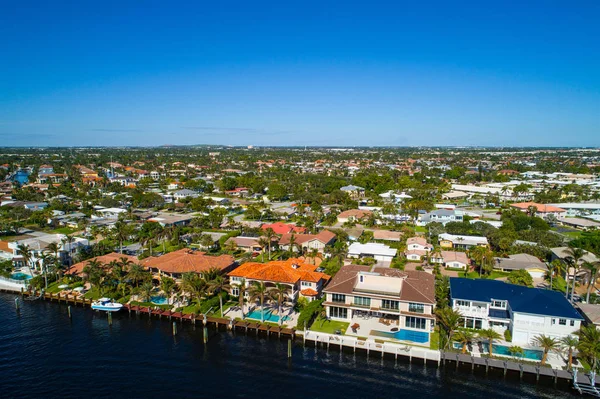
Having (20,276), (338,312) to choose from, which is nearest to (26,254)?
(20,276)

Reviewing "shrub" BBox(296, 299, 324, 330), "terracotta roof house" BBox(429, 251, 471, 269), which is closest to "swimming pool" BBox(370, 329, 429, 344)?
"shrub" BBox(296, 299, 324, 330)

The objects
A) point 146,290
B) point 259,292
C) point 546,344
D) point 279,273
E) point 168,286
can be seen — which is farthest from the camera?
point 279,273

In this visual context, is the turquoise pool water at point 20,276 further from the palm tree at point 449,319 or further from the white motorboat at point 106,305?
the palm tree at point 449,319

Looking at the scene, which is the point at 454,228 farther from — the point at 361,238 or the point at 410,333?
the point at 410,333

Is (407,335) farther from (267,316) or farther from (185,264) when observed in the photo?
(185,264)

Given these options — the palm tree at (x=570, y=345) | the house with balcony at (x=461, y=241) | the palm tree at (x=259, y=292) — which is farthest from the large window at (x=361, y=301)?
the house with balcony at (x=461, y=241)

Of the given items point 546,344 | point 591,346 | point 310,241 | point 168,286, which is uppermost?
point 591,346
